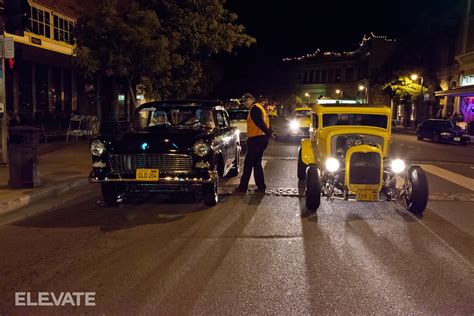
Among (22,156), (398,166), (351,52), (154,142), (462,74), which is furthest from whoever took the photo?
(351,52)

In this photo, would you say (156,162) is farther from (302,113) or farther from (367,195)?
(302,113)

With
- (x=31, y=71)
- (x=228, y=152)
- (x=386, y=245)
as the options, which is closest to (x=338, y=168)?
(x=386, y=245)

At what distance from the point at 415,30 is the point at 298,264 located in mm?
42916

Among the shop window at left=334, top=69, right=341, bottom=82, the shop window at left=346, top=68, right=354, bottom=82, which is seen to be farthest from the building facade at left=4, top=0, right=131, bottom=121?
the shop window at left=334, top=69, right=341, bottom=82

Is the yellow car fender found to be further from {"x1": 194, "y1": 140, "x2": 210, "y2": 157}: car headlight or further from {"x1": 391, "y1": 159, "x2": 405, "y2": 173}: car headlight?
{"x1": 194, "y1": 140, "x2": 210, "y2": 157}: car headlight

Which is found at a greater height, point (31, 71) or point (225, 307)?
point (31, 71)

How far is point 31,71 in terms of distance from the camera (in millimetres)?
20469

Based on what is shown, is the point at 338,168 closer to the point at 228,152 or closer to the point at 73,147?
the point at 228,152

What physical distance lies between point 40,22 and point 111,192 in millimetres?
14036

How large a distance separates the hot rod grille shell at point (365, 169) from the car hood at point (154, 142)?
245cm

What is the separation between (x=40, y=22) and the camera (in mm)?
19406

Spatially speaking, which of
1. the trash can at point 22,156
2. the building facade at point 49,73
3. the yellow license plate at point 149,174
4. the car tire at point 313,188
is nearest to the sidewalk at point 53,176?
the trash can at point 22,156

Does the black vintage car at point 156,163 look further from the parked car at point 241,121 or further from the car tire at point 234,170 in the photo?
the parked car at point 241,121

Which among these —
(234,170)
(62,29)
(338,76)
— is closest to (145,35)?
(62,29)
